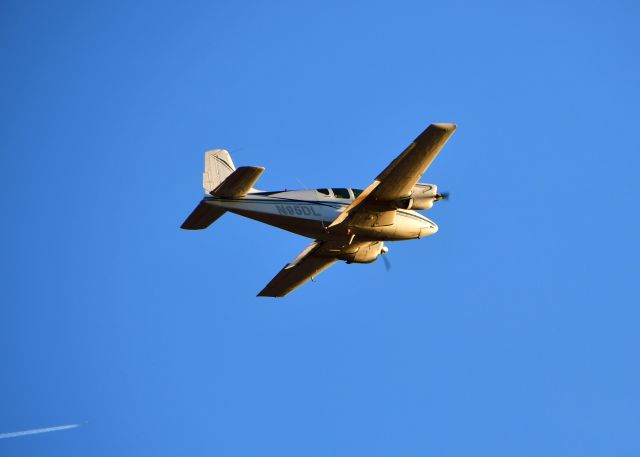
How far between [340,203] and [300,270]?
569 cm

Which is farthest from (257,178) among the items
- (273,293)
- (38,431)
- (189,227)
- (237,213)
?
(38,431)

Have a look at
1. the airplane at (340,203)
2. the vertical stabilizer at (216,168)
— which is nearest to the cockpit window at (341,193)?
the airplane at (340,203)

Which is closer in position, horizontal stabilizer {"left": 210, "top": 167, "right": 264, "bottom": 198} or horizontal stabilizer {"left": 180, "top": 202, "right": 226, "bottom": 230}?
horizontal stabilizer {"left": 210, "top": 167, "right": 264, "bottom": 198}

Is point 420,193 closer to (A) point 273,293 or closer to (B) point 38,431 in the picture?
(A) point 273,293

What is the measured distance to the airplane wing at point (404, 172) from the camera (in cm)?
2978

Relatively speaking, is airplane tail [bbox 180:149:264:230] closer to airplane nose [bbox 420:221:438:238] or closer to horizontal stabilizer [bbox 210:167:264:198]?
horizontal stabilizer [bbox 210:167:264:198]

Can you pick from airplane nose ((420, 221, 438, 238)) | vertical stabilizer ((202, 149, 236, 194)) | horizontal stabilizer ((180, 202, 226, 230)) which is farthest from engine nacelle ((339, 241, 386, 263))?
horizontal stabilizer ((180, 202, 226, 230))

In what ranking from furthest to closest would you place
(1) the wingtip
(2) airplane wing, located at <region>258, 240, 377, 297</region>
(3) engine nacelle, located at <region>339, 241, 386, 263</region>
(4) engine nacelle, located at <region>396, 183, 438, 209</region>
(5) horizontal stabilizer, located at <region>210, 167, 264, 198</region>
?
(3) engine nacelle, located at <region>339, 241, 386, 263</region>
(2) airplane wing, located at <region>258, 240, 377, 297</region>
(4) engine nacelle, located at <region>396, 183, 438, 209</region>
(5) horizontal stabilizer, located at <region>210, 167, 264, 198</region>
(1) the wingtip

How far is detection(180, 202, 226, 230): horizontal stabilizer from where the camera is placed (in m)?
32.7

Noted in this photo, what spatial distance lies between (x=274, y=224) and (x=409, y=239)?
19.8 feet

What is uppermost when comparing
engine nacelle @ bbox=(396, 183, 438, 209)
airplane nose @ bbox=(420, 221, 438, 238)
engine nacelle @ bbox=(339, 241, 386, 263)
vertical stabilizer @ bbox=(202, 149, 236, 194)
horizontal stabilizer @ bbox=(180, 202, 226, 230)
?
vertical stabilizer @ bbox=(202, 149, 236, 194)

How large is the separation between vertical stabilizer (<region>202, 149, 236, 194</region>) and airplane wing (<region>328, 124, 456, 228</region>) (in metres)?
5.16

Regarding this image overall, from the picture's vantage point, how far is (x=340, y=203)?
33.5 m

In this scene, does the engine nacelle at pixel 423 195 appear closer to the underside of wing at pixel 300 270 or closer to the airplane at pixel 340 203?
the airplane at pixel 340 203
